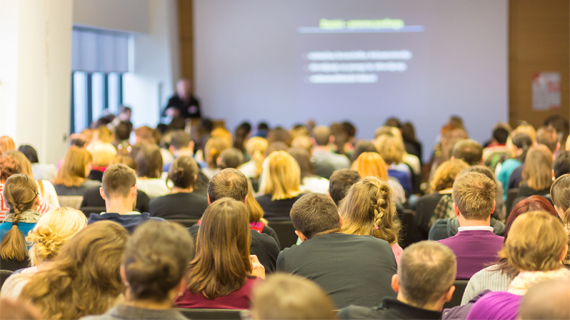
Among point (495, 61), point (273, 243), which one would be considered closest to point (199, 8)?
point (495, 61)

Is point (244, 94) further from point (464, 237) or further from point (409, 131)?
point (464, 237)

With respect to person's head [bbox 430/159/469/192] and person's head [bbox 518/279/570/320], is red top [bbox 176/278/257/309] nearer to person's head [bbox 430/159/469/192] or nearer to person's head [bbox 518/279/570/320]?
person's head [bbox 518/279/570/320]

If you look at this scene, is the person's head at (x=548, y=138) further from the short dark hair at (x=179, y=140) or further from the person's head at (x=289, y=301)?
the person's head at (x=289, y=301)

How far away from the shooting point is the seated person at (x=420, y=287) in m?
1.96

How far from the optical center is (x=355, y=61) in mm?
12625

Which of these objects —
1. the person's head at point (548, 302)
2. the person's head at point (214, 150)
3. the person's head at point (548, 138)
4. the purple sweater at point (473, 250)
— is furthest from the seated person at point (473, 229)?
the person's head at point (548, 138)

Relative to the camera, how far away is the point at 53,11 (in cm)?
780

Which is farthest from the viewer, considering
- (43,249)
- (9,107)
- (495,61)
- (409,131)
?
(495,61)

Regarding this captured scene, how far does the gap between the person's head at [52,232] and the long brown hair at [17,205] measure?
0.91 meters

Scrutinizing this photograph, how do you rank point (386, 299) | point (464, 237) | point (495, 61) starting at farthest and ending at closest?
point (495, 61) < point (464, 237) < point (386, 299)

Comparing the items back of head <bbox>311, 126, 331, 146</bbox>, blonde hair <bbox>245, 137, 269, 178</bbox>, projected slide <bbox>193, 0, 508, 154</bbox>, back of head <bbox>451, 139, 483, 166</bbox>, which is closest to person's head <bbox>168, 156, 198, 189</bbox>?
blonde hair <bbox>245, 137, 269, 178</bbox>

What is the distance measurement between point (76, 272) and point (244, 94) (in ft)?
36.2

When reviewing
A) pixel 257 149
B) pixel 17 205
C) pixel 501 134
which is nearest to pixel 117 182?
pixel 17 205

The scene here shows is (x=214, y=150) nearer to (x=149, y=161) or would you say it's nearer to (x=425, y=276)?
(x=149, y=161)
